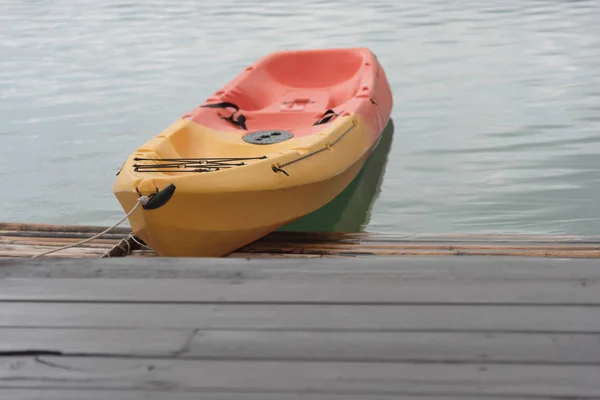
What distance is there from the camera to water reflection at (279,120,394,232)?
3.89m

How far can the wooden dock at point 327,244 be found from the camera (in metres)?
2.79

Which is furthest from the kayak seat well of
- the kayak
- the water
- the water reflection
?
the water

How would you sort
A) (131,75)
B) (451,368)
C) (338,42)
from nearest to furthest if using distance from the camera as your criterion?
(451,368)
(131,75)
(338,42)

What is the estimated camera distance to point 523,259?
1490mm

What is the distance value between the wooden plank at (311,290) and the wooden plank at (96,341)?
0.12 meters

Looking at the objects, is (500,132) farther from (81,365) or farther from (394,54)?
(81,365)

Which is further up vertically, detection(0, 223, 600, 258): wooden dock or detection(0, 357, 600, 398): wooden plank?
detection(0, 357, 600, 398): wooden plank

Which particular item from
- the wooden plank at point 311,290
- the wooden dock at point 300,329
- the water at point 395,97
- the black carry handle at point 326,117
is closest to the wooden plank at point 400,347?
the wooden dock at point 300,329

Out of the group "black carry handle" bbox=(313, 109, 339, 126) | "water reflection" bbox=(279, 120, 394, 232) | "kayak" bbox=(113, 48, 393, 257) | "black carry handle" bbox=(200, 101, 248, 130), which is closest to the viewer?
"kayak" bbox=(113, 48, 393, 257)

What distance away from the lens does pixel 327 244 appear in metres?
3.06

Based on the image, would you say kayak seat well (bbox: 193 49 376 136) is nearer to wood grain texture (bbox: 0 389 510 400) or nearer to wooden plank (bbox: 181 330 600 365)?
wooden plank (bbox: 181 330 600 365)

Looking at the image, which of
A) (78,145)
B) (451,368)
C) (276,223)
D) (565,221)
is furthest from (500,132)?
(451,368)

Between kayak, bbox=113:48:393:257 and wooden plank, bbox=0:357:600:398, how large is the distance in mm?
1540

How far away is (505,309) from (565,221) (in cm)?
287
